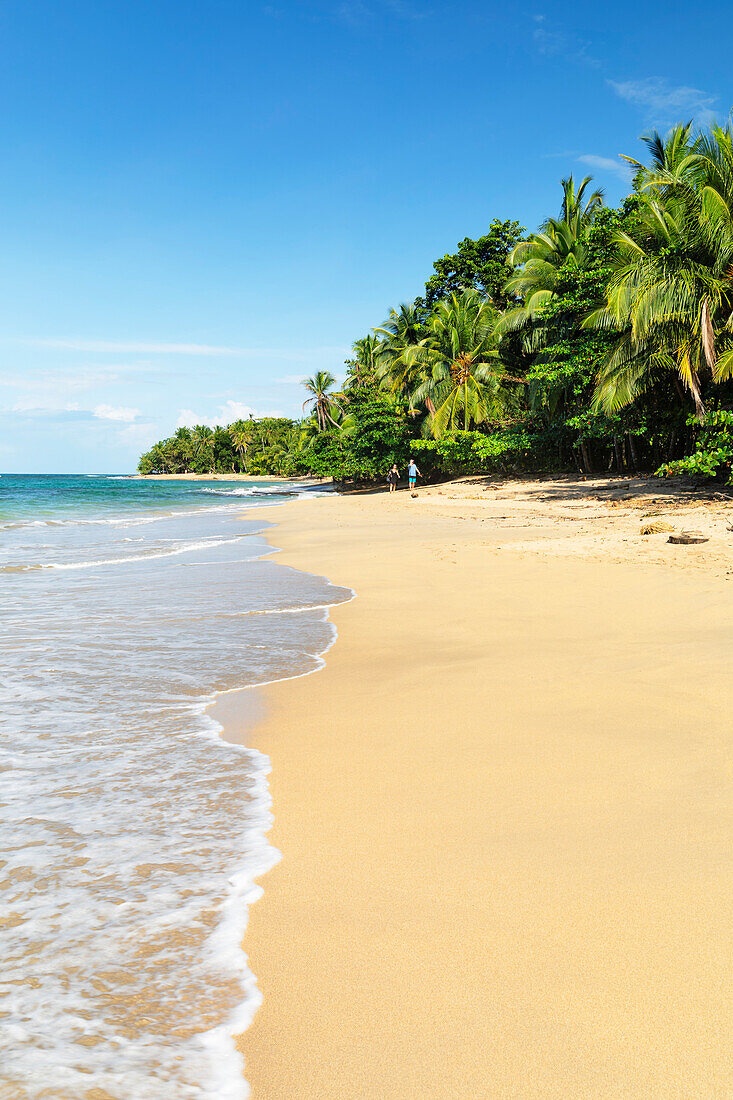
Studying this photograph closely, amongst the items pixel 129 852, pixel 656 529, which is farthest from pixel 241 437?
pixel 129 852

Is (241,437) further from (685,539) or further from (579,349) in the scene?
(685,539)

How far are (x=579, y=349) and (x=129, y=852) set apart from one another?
63.3 ft

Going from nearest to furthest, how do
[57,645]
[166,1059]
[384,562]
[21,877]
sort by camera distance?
[166,1059], [21,877], [57,645], [384,562]

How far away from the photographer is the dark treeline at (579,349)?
1347 cm

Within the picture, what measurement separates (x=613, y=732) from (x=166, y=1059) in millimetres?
2201

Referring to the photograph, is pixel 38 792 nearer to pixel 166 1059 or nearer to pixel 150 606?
pixel 166 1059

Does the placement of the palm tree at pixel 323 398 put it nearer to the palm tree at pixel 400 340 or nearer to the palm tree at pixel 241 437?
the palm tree at pixel 400 340

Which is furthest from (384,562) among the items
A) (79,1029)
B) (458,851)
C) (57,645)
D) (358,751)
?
(79,1029)

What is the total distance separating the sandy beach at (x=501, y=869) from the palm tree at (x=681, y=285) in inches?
417

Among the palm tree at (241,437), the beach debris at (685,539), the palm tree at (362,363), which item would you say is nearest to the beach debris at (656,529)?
the beach debris at (685,539)

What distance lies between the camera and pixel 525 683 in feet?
12.0

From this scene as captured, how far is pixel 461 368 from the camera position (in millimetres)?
29531

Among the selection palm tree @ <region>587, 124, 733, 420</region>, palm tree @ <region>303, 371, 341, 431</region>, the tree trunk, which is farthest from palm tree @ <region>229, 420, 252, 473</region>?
palm tree @ <region>587, 124, 733, 420</region>

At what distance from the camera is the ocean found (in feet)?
4.61
